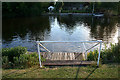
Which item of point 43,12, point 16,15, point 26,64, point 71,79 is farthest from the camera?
point 43,12

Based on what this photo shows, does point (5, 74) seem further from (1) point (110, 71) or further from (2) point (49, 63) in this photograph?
(1) point (110, 71)

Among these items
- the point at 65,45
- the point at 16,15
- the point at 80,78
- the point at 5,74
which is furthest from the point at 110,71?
the point at 16,15

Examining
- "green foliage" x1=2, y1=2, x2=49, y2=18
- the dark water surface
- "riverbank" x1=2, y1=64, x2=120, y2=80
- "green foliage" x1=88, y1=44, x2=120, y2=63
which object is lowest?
"riverbank" x1=2, y1=64, x2=120, y2=80

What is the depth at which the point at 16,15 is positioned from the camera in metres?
44.0

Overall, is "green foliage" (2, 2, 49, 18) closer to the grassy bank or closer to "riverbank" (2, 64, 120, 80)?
the grassy bank

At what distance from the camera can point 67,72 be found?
4418 mm

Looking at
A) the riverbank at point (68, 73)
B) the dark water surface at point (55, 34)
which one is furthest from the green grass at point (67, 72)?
the dark water surface at point (55, 34)

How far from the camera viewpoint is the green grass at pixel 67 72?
4204 mm

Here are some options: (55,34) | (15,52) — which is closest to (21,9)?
(55,34)

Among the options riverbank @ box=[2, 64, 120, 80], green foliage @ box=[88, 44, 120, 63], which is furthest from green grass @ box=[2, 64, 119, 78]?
green foliage @ box=[88, 44, 120, 63]

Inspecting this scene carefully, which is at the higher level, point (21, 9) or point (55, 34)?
point (21, 9)

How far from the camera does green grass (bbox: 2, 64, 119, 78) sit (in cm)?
420

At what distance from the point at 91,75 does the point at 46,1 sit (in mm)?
44484

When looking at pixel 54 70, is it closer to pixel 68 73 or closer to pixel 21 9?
pixel 68 73
